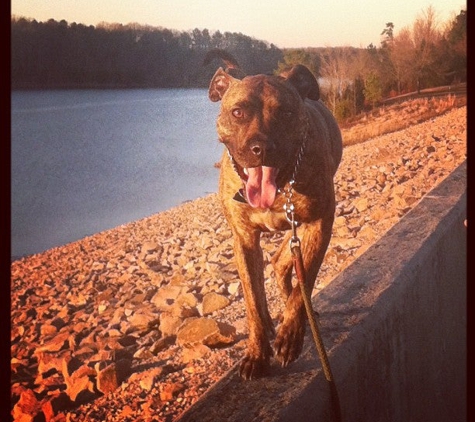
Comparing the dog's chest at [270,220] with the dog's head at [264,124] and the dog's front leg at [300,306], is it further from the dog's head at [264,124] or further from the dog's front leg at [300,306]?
the dog's head at [264,124]

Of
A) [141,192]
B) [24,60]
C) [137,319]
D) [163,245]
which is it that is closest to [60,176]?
[141,192]

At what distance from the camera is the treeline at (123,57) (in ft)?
9.02

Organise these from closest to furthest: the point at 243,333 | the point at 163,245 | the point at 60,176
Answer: the point at 243,333, the point at 163,245, the point at 60,176

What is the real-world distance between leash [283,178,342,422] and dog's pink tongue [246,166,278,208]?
0.51 feet

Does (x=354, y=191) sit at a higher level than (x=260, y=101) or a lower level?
lower

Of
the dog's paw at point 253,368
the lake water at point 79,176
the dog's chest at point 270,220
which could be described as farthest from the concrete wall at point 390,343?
the lake water at point 79,176

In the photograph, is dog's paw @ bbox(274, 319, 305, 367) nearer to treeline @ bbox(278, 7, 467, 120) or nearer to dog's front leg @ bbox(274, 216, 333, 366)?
dog's front leg @ bbox(274, 216, 333, 366)

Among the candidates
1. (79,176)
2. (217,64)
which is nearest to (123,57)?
(217,64)

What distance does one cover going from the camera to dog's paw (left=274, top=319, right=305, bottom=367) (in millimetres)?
2586

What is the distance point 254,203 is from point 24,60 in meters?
6.00

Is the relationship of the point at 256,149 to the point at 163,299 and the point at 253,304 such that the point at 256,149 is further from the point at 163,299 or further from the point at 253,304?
the point at 163,299

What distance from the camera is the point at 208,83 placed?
2520 mm

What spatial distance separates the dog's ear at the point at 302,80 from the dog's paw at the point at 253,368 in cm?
115

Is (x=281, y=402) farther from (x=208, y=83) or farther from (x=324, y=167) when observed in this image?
(x=208, y=83)
